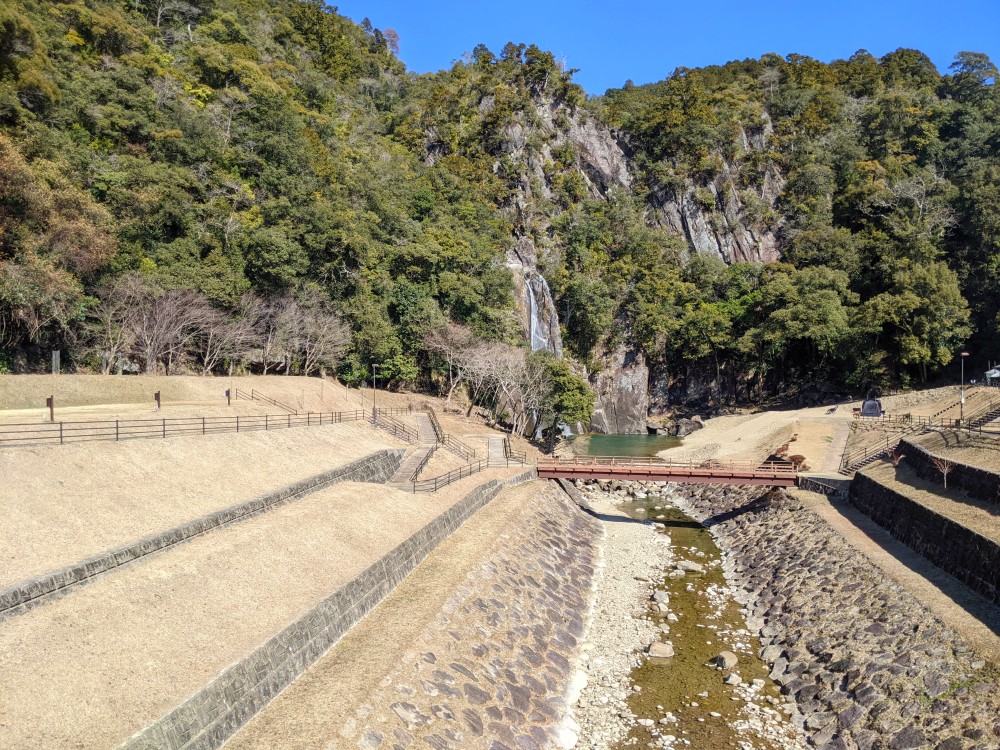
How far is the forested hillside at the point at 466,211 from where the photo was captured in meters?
39.9

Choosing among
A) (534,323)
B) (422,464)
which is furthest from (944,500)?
(534,323)

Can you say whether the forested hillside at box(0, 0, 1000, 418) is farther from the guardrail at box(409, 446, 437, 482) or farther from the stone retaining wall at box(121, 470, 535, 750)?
the stone retaining wall at box(121, 470, 535, 750)

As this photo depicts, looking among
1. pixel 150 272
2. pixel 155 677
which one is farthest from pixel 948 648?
pixel 150 272

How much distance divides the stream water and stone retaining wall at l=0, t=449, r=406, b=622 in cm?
1263

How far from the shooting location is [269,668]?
12.1m

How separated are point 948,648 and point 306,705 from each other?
1575cm

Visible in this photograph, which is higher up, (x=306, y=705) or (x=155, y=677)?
(x=155, y=677)

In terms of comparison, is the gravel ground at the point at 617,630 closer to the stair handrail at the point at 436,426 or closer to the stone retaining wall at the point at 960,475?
the stone retaining wall at the point at 960,475

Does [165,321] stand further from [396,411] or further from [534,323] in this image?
[534,323]

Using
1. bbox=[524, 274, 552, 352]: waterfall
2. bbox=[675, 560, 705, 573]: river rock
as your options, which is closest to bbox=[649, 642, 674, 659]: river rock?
bbox=[675, 560, 705, 573]: river rock

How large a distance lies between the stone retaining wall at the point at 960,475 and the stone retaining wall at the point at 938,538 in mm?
2092

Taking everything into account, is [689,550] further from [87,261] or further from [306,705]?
[87,261]

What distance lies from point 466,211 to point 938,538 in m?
59.0

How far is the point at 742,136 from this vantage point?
91.8 m
